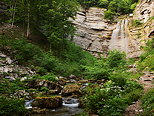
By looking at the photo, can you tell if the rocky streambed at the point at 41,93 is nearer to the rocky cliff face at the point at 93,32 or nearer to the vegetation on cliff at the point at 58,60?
the vegetation on cliff at the point at 58,60

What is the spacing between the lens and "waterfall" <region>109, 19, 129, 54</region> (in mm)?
28175

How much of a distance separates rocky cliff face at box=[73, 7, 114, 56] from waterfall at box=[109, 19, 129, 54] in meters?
1.21

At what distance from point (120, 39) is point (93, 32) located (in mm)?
6901

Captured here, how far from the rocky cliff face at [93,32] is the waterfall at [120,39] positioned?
3.96 ft

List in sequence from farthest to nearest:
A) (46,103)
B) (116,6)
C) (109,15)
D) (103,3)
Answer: (103,3), (116,6), (109,15), (46,103)

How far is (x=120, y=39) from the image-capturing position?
29.9 meters

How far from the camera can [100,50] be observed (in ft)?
95.7

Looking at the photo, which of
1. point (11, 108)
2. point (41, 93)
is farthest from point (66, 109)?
point (11, 108)

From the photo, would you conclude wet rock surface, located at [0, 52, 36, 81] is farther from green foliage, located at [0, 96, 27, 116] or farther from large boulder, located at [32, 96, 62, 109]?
green foliage, located at [0, 96, 27, 116]

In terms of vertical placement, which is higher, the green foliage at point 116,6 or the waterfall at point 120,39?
the green foliage at point 116,6

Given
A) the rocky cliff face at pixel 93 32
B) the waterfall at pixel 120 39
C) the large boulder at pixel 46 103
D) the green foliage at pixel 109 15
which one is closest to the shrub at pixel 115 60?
the rocky cliff face at pixel 93 32

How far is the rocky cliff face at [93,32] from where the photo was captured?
28792mm

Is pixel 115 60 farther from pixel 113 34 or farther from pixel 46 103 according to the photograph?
pixel 113 34

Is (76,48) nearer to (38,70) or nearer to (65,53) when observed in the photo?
(65,53)
